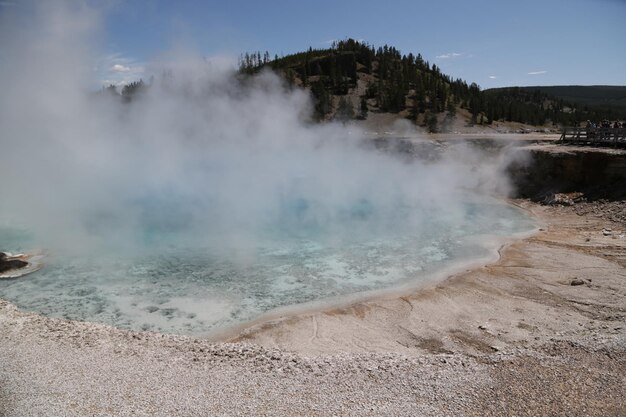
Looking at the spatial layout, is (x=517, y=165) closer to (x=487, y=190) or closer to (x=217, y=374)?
(x=487, y=190)

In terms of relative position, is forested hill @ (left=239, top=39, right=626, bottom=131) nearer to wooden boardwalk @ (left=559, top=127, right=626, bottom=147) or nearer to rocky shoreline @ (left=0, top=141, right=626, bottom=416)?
wooden boardwalk @ (left=559, top=127, right=626, bottom=147)

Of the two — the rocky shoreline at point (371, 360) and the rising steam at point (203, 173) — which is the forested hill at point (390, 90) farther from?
the rocky shoreline at point (371, 360)

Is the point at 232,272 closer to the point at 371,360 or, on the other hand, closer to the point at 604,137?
the point at 371,360

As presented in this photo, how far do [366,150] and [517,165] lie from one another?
8.60 metres

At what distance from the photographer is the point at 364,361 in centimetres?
581

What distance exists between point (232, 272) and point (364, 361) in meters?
4.26

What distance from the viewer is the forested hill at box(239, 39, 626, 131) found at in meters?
35.5

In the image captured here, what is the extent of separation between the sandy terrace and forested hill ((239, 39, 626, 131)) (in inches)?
988

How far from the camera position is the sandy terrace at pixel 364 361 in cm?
487

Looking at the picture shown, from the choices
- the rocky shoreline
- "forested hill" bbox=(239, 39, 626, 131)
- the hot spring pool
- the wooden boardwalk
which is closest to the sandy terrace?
the rocky shoreline

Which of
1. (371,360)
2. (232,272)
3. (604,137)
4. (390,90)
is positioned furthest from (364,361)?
(390,90)

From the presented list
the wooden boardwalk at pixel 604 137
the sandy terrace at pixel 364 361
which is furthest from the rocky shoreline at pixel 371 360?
the wooden boardwalk at pixel 604 137

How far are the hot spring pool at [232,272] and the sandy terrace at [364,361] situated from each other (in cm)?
76

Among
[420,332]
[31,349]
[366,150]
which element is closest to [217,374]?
[31,349]
